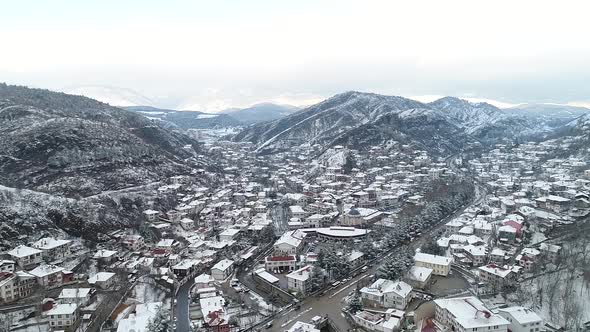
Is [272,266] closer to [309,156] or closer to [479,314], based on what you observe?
[479,314]

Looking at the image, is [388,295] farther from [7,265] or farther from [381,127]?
[381,127]

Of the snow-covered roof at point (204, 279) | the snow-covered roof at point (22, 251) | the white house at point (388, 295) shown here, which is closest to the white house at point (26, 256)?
the snow-covered roof at point (22, 251)

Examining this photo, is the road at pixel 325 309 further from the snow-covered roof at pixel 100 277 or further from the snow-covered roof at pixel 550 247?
the snow-covered roof at pixel 550 247

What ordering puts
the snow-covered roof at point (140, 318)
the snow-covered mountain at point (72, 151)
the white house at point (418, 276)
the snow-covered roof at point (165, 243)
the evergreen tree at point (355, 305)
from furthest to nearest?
the snow-covered mountain at point (72, 151) < the snow-covered roof at point (165, 243) < the white house at point (418, 276) < the evergreen tree at point (355, 305) < the snow-covered roof at point (140, 318)

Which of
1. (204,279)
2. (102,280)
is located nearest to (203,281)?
(204,279)

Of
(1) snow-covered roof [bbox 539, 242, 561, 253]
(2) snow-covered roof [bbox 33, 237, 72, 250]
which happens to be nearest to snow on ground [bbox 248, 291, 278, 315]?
(2) snow-covered roof [bbox 33, 237, 72, 250]

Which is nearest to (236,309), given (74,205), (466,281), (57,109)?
(466,281)

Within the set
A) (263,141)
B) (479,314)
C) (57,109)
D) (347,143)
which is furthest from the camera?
(263,141)
